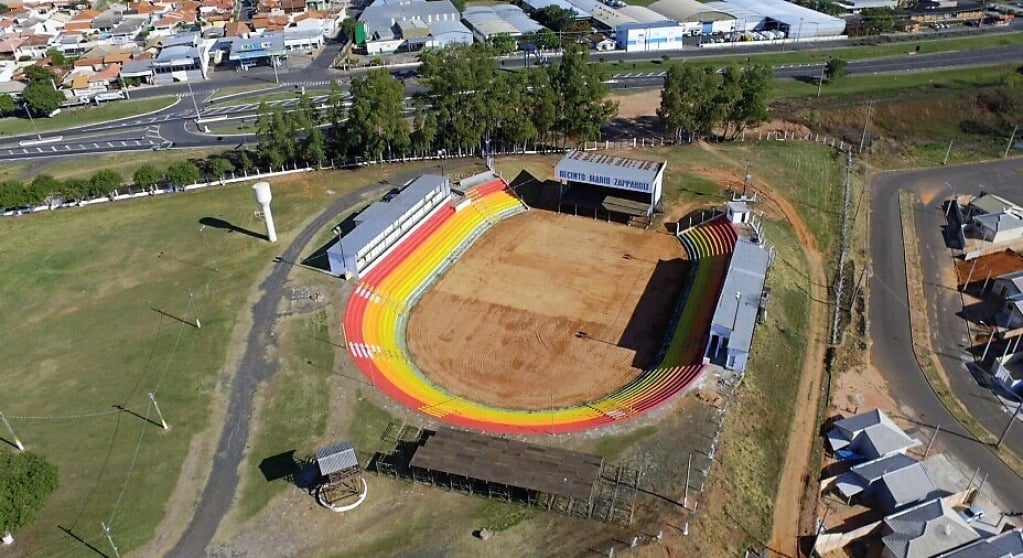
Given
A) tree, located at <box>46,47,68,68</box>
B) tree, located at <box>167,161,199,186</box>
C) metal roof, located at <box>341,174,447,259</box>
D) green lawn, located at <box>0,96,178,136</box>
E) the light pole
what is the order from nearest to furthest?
metal roof, located at <box>341,174,447,259</box> → tree, located at <box>167,161,199,186</box> → the light pole → green lawn, located at <box>0,96,178,136</box> → tree, located at <box>46,47,68,68</box>

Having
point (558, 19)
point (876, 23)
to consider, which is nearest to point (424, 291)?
point (558, 19)

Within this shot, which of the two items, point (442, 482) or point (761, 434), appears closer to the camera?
point (442, 482)

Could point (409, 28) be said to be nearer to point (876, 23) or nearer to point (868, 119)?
point (868, 119)

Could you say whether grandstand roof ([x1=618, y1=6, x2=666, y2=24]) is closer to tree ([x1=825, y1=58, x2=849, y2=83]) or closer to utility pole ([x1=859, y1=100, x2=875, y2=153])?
tree ([x1=825, y1=58, x2=849, y2=83])

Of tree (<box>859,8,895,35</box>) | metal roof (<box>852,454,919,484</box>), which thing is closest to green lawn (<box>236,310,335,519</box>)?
metal roof (<box>852,454,919,484</box>)

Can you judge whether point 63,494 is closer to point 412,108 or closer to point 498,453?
point 498,453

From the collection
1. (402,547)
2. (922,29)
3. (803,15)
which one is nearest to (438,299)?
(402,547)
